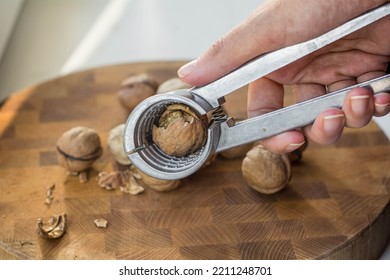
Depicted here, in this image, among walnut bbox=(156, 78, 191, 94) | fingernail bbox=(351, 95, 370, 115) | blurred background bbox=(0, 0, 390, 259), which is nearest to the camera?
fingernail bbox=(351, 95, 370, 115)

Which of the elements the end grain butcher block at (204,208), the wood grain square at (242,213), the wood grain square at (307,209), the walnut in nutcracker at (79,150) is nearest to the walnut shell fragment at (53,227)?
the end grain butcher block at (204,208)

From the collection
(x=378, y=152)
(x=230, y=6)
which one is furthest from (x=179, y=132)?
(x=230, y=6)

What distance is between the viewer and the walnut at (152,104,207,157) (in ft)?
3.65

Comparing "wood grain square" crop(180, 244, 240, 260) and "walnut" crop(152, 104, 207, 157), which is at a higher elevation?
"walnut" crop(152, 104, 207, 157)

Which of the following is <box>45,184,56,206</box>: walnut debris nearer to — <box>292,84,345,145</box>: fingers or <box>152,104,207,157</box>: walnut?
<box>152,104,207,157</box>: walnut

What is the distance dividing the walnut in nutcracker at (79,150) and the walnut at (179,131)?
210 millimetres

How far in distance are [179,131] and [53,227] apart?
261mm

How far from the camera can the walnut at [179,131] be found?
1.11 metres

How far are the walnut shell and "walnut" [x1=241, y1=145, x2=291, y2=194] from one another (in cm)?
27

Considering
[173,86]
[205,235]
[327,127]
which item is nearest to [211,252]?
[205,235]

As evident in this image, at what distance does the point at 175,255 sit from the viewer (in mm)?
1142

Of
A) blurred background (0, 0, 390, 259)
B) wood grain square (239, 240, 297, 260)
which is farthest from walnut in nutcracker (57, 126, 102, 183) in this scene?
blurred background (0, 0, 390, 259)

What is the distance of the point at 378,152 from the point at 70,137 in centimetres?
56

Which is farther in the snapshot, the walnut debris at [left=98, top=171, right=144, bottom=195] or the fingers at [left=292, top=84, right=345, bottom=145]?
the walnut debris at [left=98, top=171, right=144, bottom=195]
